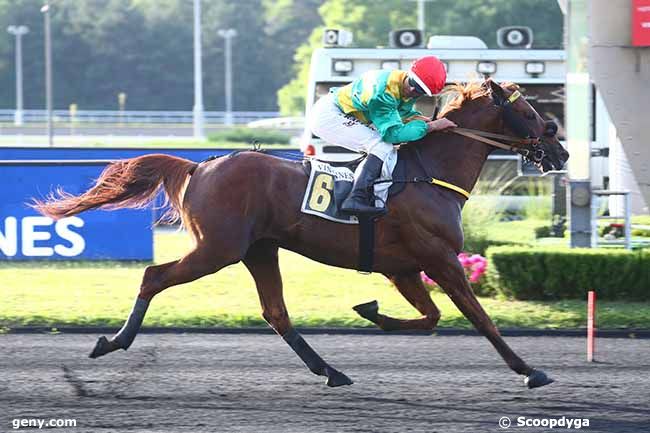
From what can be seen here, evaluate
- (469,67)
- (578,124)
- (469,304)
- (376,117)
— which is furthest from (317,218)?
(469,67)

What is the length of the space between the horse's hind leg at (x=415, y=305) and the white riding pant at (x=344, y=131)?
2.69ft

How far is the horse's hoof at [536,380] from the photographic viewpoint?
6.98 meters

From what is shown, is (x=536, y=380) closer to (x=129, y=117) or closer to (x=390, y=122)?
(x=390, y=122)

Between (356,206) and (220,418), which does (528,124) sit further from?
(220,418)

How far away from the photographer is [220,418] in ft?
20.8

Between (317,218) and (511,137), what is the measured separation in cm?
141

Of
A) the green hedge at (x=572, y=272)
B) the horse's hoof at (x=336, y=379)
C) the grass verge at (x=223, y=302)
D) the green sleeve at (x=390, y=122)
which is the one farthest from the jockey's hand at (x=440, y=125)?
the green hedge at (x=572, y=272)

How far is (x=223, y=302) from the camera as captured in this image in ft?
36.4

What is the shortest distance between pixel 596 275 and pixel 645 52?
256 centimetres

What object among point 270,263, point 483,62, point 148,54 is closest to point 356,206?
point 270,263

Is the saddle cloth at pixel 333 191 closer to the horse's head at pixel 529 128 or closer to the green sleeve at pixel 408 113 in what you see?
the green sleeve at pixel 408 113
